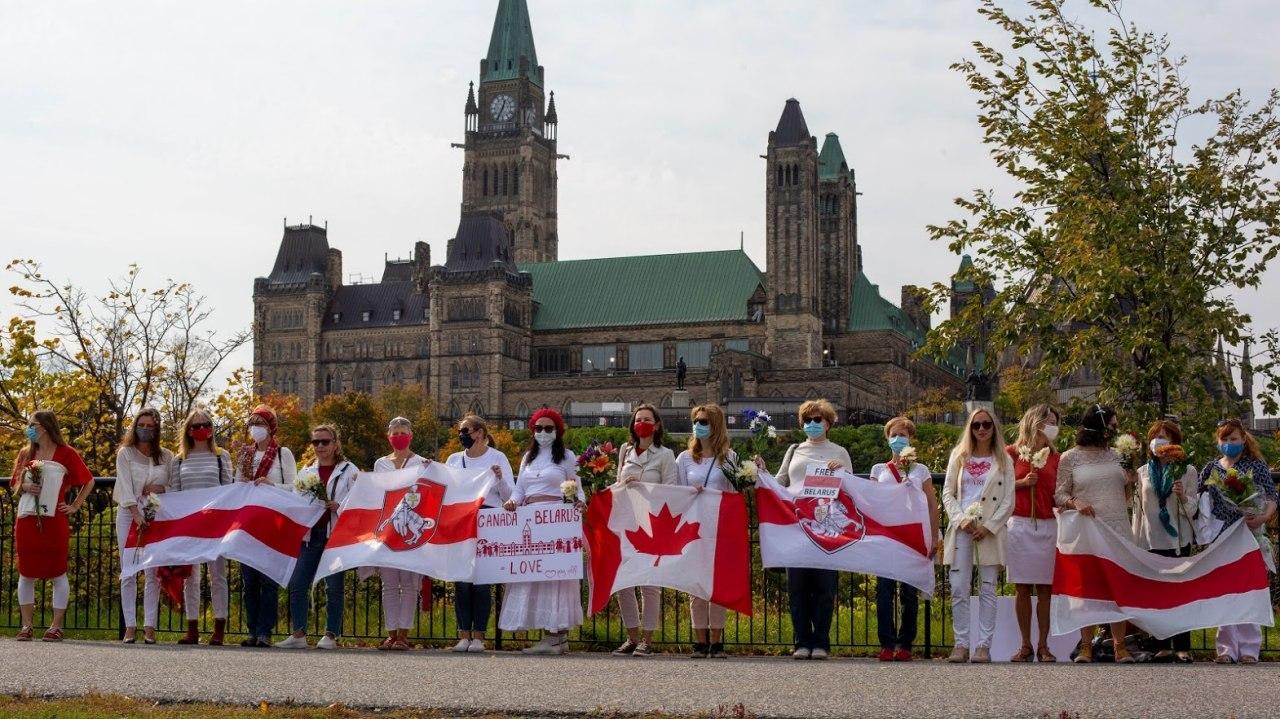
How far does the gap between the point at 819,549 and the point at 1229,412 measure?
28.0ft

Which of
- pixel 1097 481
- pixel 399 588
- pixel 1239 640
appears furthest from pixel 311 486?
pixel 1239 640

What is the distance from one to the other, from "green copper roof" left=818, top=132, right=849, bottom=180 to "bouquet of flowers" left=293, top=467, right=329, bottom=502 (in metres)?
115

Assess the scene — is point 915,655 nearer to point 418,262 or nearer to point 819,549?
point 819,549

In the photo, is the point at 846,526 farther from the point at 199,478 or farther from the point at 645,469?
the point at 199,478

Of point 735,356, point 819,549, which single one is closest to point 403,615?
point 819,549

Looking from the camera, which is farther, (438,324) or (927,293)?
(438,324)

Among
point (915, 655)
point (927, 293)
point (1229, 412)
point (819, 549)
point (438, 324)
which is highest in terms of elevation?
point (438, 324)

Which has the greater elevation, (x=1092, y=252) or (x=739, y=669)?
(x=1092, y=252)

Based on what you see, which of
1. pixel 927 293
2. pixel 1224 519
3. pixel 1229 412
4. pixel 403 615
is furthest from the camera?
pixel 927 293

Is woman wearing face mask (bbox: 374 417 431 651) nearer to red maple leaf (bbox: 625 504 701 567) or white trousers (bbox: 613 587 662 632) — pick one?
white trousers (bbox: 613 587 662 632)

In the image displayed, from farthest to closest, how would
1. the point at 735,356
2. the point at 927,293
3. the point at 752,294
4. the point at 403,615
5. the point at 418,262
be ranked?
1. the point at 418,262
2. the point at 752,294
3. the point at 735,356
4. the point at 927,293
5. the point at 403,615

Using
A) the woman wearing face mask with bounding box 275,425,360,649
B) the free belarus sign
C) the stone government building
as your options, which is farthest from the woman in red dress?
the stone government building

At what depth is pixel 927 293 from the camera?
885 inches

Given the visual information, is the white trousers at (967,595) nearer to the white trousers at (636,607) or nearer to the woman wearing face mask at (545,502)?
the white trousers at (636,607)
